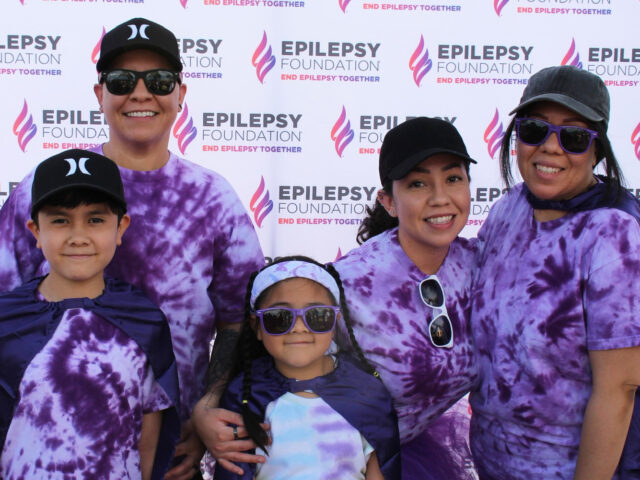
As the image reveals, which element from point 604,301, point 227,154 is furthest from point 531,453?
point 227,154

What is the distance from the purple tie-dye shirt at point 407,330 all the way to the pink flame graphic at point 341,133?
7.20ft

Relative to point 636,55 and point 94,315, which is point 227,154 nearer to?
point 94,315

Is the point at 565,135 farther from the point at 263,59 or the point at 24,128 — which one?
the point at 24,128

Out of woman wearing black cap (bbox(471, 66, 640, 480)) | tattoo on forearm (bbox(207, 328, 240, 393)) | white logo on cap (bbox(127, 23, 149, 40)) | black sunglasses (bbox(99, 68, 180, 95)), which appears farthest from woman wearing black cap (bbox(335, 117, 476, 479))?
white logo on cap (bbox(127, 23, 149, 40))

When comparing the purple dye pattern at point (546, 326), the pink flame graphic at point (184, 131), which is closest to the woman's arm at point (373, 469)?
the purple dye pattern at point (546, 326)

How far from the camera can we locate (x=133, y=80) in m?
1.96

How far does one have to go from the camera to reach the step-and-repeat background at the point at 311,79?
157 inches

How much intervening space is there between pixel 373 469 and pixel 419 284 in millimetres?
585

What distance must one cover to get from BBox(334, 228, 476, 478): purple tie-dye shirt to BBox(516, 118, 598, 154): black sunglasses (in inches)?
19.9

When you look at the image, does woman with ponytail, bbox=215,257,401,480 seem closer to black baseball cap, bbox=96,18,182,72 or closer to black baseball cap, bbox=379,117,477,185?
black baseball cap, bbox=379,117,477,185

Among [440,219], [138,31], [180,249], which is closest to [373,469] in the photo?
[440,219]

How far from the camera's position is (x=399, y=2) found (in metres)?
4.09

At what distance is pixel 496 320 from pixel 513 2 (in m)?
3.01

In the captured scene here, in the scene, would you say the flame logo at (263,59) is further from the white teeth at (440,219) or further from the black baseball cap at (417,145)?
the white teeth at (440,219)
